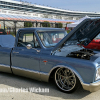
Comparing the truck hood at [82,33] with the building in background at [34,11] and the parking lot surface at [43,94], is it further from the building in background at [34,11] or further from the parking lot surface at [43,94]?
the building in background at [34,11]

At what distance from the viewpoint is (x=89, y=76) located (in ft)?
9.43

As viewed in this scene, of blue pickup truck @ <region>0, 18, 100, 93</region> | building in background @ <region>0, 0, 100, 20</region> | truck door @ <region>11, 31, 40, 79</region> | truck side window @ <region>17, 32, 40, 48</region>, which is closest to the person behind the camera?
blue pickup truck @ <region>0, 18, 100, 93</region>

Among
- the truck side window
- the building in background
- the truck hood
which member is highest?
the truck hood

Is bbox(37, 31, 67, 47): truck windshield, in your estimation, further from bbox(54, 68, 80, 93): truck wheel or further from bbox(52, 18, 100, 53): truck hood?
bbox(54, 68, 80, 93): truck wheel

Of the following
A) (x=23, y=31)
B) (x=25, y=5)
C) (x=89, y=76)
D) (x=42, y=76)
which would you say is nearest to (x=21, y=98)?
(x=42, y=76)

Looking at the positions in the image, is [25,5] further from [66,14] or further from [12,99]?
[12,99]

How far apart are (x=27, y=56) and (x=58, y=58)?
954mm

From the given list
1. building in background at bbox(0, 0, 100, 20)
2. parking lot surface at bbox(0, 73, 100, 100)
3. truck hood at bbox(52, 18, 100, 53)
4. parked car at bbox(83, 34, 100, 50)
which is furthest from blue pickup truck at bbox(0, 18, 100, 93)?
building in background at bbox(0, 0, 100, 20)

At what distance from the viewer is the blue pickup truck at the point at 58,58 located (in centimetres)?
297

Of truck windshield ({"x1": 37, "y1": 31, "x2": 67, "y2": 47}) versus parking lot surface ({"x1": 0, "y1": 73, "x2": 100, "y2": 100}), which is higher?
truck windshield ({"x1": 37, "y1": 31, "x2": 67, "y2": 47})

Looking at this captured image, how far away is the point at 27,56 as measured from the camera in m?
3.83

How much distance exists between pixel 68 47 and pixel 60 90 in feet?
3.62

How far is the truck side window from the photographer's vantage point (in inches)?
150

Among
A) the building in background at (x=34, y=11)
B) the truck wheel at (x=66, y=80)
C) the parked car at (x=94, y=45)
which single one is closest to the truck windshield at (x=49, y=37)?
the truck wheel at (x=66, y=80)
